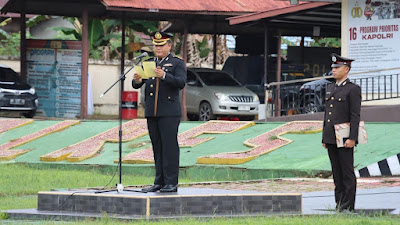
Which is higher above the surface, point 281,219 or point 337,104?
point 337,104

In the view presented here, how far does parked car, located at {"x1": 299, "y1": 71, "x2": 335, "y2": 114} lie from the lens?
2456 cm

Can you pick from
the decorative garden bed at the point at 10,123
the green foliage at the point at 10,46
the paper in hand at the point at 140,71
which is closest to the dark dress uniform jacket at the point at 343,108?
the paper in hand at the point at 140,71

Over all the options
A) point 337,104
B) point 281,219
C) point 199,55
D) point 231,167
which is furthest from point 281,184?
point 199,55

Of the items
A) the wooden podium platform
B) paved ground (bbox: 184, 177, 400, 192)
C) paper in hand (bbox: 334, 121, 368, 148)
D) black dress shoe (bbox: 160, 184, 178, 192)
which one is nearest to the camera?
the wooden podium platform

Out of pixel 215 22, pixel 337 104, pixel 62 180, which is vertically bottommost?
pixel 62 180

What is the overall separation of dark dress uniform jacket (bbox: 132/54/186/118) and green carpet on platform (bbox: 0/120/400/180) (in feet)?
17.9

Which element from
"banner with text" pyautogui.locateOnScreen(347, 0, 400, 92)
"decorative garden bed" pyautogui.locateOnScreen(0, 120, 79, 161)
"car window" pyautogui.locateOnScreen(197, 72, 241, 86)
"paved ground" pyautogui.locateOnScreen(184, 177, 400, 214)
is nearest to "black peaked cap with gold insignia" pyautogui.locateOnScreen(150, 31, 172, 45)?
"paved ground" pyautogui.locateOnScreen(184, 177, 400, 214)

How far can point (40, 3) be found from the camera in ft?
102

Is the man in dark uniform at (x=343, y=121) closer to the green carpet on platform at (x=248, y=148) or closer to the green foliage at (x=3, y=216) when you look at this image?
the green foliage at (x=3, y=216)

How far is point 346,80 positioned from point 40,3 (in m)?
20.9

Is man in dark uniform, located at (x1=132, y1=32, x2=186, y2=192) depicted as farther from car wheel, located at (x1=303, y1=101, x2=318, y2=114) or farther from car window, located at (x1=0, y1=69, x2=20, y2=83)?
car window, located at (x1=0, y1=69, x2=20, y2=83)

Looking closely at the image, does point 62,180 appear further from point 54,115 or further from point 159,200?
point 54,115

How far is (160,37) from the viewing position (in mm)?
11523

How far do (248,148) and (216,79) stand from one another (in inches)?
480
